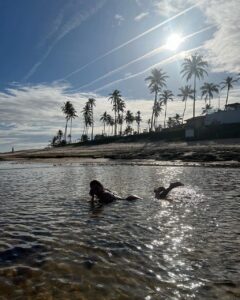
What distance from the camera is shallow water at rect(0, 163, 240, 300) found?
6.24 metres

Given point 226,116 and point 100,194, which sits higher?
point 226,116

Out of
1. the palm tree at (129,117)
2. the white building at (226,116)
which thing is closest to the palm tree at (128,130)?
the palm tree at (129,117)

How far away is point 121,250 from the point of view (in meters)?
8.38

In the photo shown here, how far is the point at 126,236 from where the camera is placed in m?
9.55

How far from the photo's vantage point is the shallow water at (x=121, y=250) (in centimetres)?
624

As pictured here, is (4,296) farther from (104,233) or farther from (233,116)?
(233,116)

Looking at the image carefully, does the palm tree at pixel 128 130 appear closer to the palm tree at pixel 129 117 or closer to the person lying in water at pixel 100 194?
the palm tree at pixel 129 117

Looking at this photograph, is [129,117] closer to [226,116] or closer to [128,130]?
[128,130]

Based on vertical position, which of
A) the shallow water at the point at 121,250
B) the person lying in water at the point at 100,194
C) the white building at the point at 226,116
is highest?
the white building at the point at 226,116

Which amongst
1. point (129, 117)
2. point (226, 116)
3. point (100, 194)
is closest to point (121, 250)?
point (100, 194)

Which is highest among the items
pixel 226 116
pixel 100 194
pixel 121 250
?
pixel 226 116

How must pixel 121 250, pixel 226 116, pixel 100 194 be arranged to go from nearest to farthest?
pixel 121 250, pixel 100 194, pixel 226 116

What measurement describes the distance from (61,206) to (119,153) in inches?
1723

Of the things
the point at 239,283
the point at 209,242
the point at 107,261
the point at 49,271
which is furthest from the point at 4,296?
the point at 209,242
